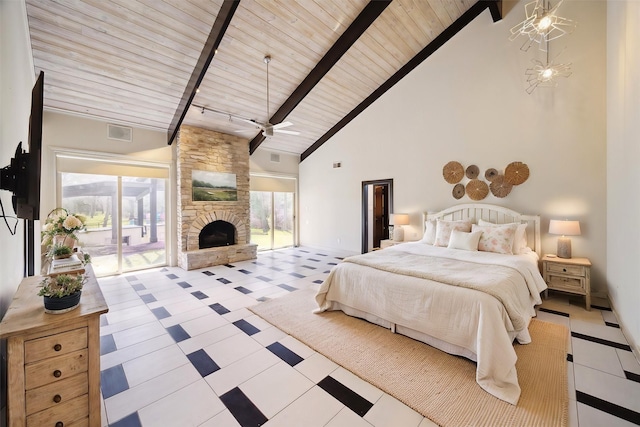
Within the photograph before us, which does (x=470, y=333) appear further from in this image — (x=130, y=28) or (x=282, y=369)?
(x=130, y=28)

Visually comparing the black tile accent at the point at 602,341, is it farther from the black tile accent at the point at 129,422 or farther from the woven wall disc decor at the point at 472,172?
the black tile accent at the point at 129,422

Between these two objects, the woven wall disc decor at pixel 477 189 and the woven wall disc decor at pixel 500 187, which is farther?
the woven wall disc decor at pixel 477 189

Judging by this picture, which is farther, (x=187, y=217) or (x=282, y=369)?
(x=187, y=217)

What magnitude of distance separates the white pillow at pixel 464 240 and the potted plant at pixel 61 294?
448 cm

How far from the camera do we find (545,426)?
1.65 m

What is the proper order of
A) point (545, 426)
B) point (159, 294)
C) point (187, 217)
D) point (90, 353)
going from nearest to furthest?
point (90, 353) → point (545, 426) → point (159, 294) → point (187, 217)

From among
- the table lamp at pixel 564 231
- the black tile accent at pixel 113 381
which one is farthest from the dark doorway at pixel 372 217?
the black tile accent at pixel 113 381

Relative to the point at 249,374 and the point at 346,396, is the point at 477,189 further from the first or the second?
the point at 249,374

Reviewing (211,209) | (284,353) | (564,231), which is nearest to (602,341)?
(564,231)

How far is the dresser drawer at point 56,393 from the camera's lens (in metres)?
1.38

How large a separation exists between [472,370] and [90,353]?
286cm

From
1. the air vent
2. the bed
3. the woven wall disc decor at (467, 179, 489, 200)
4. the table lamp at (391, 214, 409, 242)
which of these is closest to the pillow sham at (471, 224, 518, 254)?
the bed

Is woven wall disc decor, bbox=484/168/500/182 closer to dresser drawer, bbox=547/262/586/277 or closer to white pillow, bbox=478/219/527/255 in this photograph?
white pillow, bbox=478/219/527/255

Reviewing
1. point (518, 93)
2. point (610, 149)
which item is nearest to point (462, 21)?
point (518, 93)
